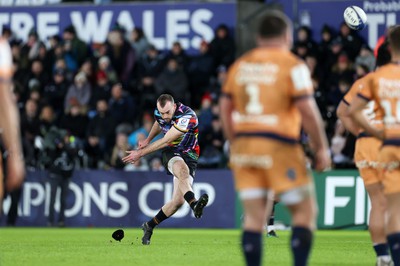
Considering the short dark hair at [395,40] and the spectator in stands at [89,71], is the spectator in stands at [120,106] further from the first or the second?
the short dark hair at [395,40]

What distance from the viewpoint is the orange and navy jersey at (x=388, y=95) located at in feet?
33.8

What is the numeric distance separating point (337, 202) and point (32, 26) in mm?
9966

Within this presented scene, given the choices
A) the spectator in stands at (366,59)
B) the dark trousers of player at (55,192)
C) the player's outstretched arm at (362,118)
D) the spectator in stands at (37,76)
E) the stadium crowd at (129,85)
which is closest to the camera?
the player's outstretched arm at (362,118)

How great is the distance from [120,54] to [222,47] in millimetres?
2589

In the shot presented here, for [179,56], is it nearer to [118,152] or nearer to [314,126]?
[118,152]

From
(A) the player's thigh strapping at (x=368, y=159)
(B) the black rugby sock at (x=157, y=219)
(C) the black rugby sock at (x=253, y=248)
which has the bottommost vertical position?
(B) the black rugby sock at (x=157, y=219)

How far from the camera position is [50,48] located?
27.1m

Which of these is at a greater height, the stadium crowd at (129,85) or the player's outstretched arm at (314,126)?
the player's outstretched arm at (314,126)

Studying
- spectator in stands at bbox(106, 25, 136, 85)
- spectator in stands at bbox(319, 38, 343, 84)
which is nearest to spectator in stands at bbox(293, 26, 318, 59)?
spectator in stands at bbox(319, 38, 343, 84)

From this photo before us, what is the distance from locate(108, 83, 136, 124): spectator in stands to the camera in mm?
24828

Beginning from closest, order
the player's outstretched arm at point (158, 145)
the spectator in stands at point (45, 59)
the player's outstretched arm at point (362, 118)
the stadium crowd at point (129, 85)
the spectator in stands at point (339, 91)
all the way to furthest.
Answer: the player's outstretched arm at point (362, 118)
the player's outstretched arm at point (158, 145)
the spectator in stands at point (339, 91)
the stadium crowd at point (129, 85)
the spectator in stands at point (45, 59)

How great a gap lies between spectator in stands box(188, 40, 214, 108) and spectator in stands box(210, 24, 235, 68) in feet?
0.62

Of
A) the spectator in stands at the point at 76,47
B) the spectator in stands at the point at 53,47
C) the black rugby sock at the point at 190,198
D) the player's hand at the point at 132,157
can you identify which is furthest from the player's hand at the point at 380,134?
the spectator in stands at the point at 53,47

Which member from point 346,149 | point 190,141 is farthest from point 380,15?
point 190,141
